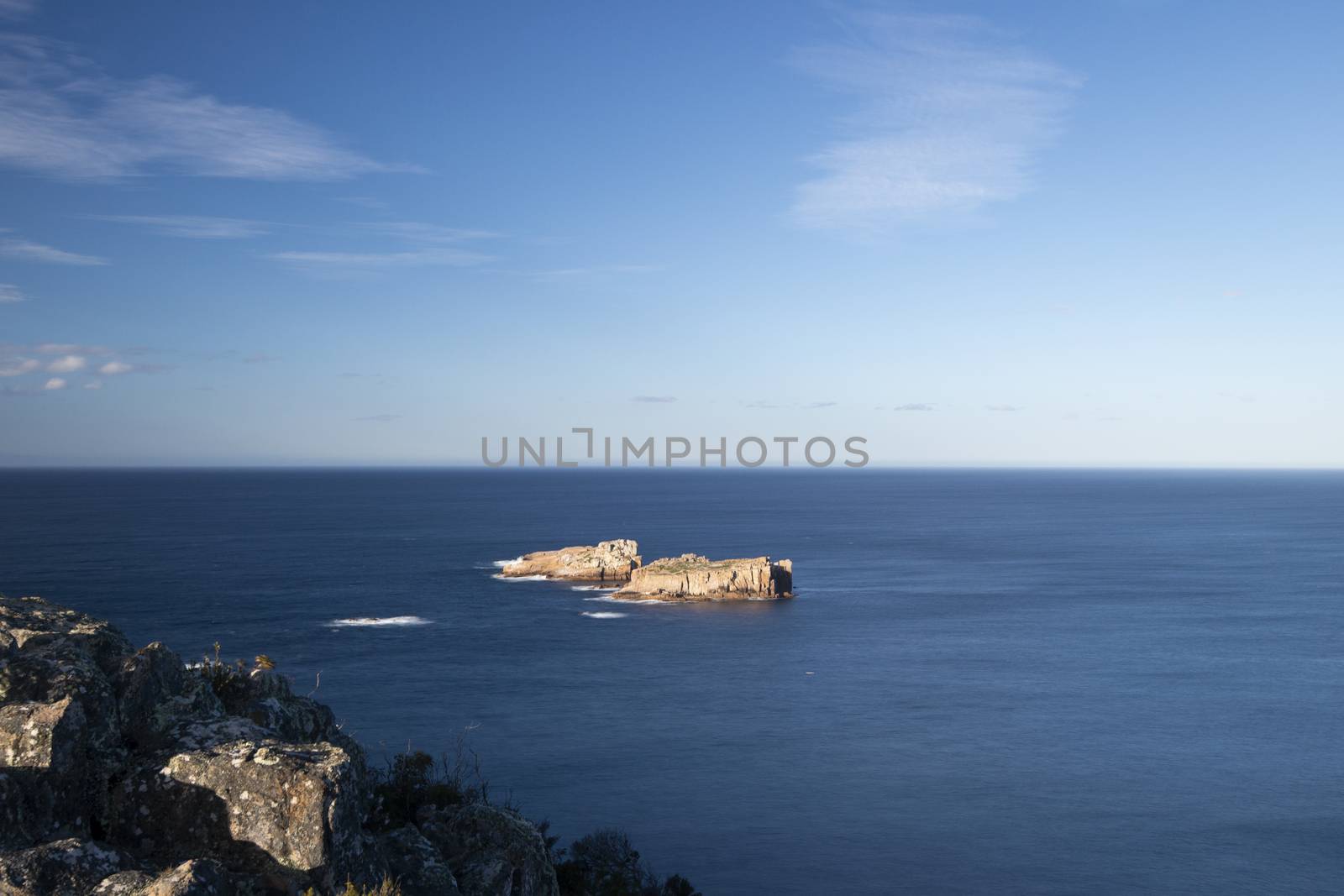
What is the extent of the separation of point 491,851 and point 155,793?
563 cm

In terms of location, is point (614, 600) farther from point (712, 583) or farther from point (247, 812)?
point (247, 812)

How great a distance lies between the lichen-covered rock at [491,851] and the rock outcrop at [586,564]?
108233 mm

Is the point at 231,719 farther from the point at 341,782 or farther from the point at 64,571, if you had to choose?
the point at 64,571

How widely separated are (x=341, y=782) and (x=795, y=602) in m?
101

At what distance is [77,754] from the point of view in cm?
1237

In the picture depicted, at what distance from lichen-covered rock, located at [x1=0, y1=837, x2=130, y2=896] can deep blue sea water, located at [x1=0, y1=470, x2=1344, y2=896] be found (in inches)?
1255

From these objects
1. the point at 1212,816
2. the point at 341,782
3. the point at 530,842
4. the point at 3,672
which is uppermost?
the point at 3,672

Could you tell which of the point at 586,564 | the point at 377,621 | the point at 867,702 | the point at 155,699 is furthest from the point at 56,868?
the point at 586,564

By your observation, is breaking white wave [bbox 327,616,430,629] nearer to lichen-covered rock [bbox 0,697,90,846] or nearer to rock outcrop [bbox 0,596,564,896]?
rock outcrop [bbox 0,596,564,896]

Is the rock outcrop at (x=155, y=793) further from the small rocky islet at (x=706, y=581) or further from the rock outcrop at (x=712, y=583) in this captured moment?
the rock outcrop at (x=712, y=583)

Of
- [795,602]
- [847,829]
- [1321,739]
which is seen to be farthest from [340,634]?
[1321,739]

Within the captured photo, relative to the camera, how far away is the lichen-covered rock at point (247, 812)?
12.2 meters

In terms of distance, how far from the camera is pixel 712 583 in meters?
114

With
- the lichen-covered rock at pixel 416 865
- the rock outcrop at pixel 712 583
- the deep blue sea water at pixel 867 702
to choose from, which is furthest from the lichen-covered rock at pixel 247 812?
the rock outcrop at pixel 712 583
